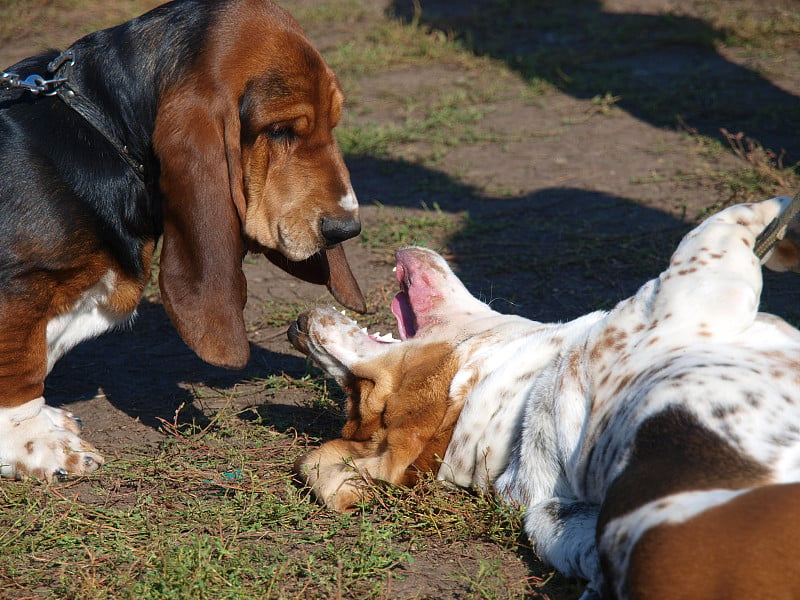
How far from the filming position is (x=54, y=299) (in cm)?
325

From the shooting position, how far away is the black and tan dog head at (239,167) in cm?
301

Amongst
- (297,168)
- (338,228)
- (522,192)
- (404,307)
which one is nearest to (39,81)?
(297,168)

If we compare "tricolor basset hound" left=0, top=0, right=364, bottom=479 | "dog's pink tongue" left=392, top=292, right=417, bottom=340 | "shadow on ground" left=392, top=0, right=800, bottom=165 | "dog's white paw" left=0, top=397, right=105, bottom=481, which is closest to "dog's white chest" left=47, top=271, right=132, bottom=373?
"tricolor basset hound" left=0, top=0, right=364, bottom=479

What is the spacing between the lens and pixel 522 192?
239 inches

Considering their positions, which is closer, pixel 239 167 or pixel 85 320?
pixel 239 167

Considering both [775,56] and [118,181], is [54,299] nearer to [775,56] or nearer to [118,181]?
[118,181]

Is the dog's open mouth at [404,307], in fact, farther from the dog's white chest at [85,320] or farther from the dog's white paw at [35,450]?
the dog's white paw at [35,450]

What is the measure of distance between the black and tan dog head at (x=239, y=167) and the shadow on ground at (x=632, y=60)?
398cm

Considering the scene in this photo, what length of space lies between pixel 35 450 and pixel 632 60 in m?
7.21

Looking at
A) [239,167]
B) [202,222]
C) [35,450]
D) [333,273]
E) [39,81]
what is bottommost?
[35,450]

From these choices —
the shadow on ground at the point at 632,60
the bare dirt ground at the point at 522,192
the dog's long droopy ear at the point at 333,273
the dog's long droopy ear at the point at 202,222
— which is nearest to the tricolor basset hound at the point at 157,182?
the dog's long droopy ear at the point at 202,222

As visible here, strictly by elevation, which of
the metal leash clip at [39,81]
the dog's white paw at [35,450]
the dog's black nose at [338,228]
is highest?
the metal leash clip at [39,81]

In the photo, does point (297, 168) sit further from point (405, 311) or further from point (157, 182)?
point (405, 311)

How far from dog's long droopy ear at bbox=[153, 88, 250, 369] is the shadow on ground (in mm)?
4389
